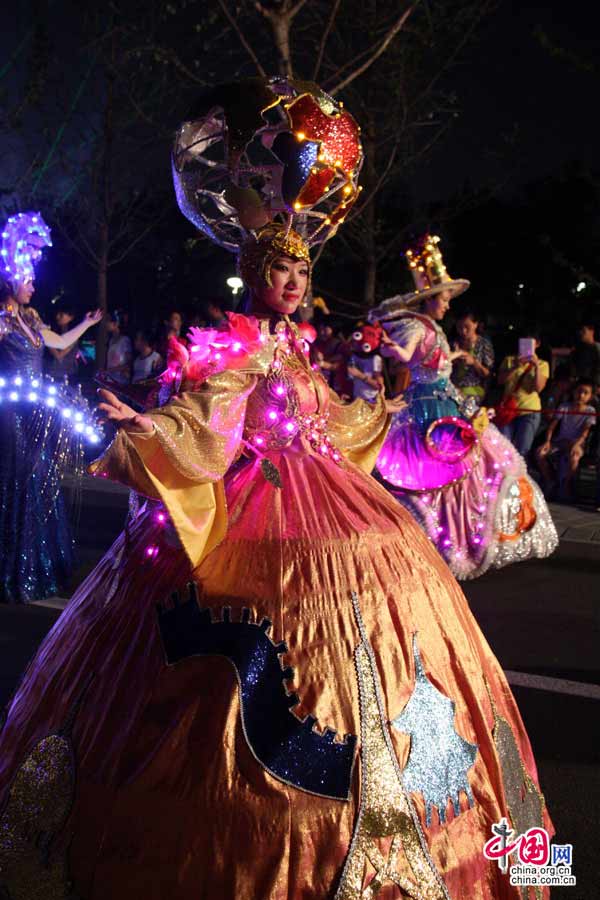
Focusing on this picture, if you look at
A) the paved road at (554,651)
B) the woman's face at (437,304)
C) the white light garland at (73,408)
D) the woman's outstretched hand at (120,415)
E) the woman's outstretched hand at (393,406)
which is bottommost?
the paved road at (554,651)

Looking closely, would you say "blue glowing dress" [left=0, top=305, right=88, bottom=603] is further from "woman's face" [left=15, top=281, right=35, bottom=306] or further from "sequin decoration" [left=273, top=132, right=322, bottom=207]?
"sequin decoration" [left=273, top=132, right=322, bottom=207]

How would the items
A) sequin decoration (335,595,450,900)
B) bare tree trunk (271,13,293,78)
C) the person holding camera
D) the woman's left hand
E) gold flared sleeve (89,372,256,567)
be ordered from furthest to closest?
the person holding camera, bare tree trunk (271,13,293,78), the woman's left hand, gold flared sleeve (89,372,256,567), sequin decoration (335,595,450,900)

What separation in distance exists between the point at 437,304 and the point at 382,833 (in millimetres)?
4742

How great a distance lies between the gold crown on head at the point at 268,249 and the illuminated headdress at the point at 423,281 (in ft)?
11.2

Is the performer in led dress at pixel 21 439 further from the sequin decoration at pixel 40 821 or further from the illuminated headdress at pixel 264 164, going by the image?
the sequin decoration at pixel 40 821

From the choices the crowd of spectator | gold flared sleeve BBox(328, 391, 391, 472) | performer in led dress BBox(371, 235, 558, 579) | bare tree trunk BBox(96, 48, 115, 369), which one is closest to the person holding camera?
the crowd of spectator

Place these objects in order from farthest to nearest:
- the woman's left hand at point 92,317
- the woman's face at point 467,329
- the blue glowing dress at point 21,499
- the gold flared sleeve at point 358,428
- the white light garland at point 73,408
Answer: the woman's face at point 467,329, the woman's left hand at point 92,317, the blue glowing dress at point 21,499, the gold flared sleeve at point 358,428, the white light garland at point 73,408

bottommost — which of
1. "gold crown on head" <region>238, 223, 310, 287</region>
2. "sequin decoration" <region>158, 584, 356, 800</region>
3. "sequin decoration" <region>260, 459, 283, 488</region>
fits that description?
"sequin decoration" <region>158, 584, 356, 800</region>

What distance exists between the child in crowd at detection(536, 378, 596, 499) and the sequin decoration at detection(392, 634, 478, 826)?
7976 mm

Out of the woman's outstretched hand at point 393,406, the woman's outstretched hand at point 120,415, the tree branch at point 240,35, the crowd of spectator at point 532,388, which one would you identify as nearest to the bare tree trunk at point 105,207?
the crowd of spectator at point 532,388

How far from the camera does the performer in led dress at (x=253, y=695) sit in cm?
205

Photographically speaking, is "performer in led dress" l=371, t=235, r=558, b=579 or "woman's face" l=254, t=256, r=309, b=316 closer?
"woman's face" l=254, t=256, r=309, b=316

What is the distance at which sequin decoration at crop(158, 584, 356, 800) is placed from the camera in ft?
6.83

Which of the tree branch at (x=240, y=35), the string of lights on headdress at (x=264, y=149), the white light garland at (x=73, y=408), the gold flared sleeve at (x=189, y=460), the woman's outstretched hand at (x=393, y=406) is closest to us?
the gold flared sleeve at (x=189, y=460)
